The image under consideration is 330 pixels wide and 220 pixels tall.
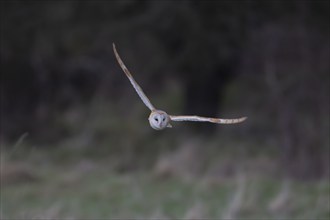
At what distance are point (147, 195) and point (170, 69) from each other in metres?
6.07

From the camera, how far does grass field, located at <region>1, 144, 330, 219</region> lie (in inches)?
298

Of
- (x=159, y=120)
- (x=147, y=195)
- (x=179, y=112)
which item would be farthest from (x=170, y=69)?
(x=159, y=120)

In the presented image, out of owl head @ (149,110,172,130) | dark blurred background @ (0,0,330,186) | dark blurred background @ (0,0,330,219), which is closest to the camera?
owl head @ (149,110,172,130)

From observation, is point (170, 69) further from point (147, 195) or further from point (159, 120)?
point (159, 120)

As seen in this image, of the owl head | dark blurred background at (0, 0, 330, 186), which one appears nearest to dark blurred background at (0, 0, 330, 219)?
dark blurred background at (0, 0, 330, 186)

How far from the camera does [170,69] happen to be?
48.6 ft

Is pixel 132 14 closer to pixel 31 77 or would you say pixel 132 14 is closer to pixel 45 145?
pixel 45 145

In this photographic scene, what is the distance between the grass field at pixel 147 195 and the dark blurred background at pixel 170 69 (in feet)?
4.02

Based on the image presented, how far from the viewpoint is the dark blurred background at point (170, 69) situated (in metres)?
10.3

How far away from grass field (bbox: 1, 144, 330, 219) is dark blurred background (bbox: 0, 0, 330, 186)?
123 centimetres

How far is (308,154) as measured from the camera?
33.7 feet

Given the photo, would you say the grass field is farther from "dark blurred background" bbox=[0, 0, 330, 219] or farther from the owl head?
the owl head

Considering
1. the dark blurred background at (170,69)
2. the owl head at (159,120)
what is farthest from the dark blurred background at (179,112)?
the owl head at (159,120)

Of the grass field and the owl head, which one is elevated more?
the owl head
